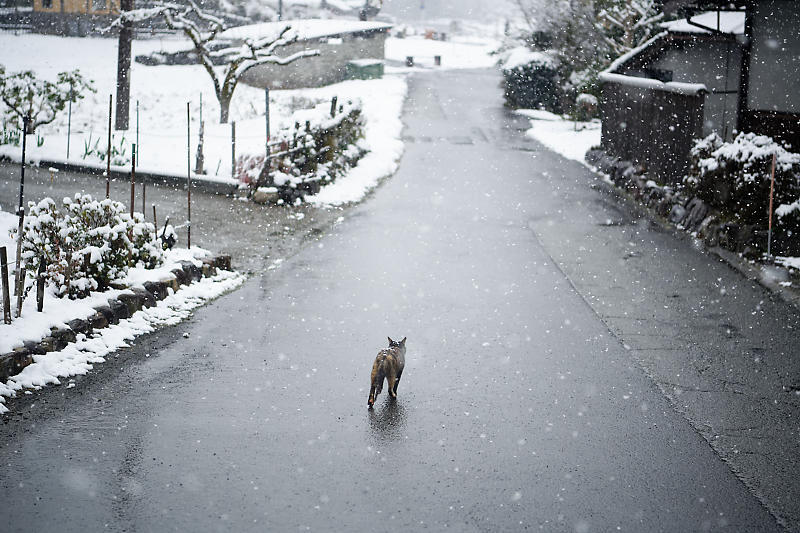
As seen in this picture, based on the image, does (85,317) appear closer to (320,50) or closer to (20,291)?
(20,291)

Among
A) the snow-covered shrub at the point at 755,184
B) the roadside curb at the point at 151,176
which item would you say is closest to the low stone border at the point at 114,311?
the roadside curb at the point at 151,176

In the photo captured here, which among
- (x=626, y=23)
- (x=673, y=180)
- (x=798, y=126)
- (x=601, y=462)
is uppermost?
(x=626, y=23)

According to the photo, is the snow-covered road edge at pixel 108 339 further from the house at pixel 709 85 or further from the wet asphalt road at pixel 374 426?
the house at pixel 709 85

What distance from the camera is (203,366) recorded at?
7762 millimetres

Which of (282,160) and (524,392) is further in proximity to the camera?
(282,160)

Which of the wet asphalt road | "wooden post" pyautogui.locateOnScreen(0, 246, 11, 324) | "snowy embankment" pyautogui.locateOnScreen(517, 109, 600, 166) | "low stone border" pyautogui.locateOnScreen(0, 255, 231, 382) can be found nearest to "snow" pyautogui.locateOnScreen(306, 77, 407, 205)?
"snowy embankment" pyautogui.locateOnScreen(517, 109, 600, 166)

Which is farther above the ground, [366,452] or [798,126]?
[798,126]

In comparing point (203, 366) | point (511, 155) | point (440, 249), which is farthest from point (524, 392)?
point (511, 155)

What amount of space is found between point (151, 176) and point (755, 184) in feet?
39.0

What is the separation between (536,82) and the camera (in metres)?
36.0

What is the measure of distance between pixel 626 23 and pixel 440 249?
834 inches

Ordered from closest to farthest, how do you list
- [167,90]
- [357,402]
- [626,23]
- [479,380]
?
[357,402]
[479,380]
[626,23]
[167,90]

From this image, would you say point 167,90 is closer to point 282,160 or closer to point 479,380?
point 282,160

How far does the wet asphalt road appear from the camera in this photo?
523 centimetres
